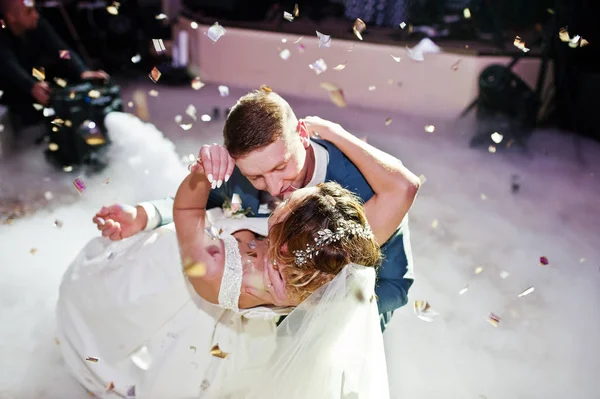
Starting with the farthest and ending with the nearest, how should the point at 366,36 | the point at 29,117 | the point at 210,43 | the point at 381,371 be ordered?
1. the point at 210,43
2. the point at 366,36
3. the point at 29,117
4. the point at 381,371

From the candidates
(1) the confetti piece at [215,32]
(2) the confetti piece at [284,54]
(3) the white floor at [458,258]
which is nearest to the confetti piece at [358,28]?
(2) the confetti piece at [284,54]

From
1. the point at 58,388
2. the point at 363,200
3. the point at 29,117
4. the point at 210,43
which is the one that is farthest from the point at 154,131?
the point at 363,200

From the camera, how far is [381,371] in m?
1.34

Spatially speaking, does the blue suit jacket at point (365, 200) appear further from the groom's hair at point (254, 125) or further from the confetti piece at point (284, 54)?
the confetti piece at point (284, 54)

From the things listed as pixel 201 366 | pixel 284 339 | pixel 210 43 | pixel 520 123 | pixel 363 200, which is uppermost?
pixel 363 200

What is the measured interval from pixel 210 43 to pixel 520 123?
316 centimetres

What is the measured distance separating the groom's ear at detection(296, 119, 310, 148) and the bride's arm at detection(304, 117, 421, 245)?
→ 11cm

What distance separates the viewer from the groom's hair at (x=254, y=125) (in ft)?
4.93

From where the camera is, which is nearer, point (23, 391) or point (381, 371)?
point (381, 371)

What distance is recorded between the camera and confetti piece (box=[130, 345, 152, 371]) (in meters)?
1.80

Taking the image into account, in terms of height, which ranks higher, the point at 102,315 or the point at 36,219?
the point at 102,315

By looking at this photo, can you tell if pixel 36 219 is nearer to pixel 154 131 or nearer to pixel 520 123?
pixel 154 131

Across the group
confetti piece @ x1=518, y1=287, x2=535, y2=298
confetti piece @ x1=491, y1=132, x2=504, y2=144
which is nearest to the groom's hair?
confetti piece @ x1=518, y1=287, x2=535, y2=298

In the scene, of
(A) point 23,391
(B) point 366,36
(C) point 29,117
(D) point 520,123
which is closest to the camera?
(A) point 23,391
